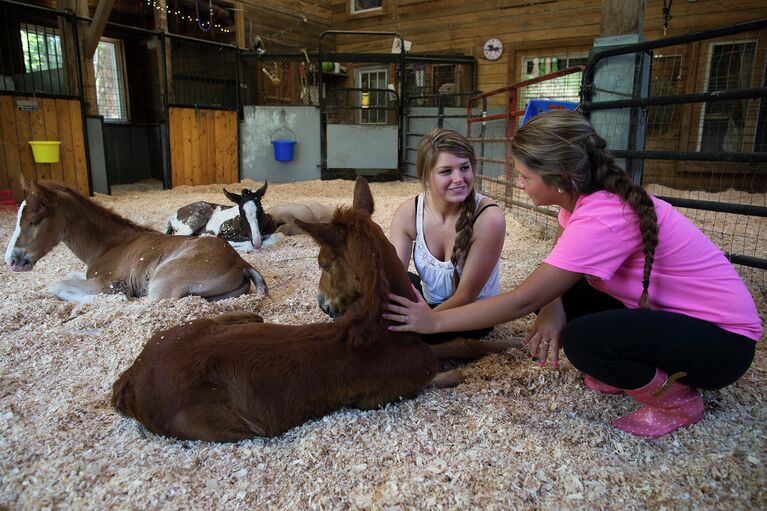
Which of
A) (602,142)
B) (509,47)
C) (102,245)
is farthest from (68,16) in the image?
(602,142)

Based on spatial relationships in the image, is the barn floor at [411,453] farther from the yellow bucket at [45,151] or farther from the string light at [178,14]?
the string light at [178,14]

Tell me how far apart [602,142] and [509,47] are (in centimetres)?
1077

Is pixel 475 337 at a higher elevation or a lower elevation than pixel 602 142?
lower

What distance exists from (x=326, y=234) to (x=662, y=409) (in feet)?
4.75

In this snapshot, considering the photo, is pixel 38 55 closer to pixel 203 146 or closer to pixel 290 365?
pixel 203 146

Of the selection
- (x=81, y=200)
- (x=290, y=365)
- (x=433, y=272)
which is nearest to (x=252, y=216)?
(x=81, y=200)

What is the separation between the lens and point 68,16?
28.0 feet

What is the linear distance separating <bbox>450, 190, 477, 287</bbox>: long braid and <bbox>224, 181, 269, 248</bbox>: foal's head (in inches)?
152

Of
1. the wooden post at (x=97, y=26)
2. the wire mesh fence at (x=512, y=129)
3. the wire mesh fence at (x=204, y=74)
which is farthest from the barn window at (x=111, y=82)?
the wire mesh fence at (x=512, y=129)

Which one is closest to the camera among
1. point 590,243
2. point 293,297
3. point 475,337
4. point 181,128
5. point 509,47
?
point 590,243

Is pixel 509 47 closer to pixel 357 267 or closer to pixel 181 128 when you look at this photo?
pixel 181 128

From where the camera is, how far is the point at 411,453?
1874 mm

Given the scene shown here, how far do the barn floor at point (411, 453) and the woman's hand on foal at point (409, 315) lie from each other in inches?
14.3

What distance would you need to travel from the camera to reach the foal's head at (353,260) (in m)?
1.93
